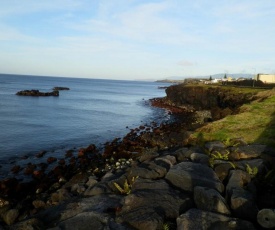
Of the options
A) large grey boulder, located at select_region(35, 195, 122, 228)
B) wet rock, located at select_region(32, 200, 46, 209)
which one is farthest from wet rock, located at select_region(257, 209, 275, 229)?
wet rock, located at select_region(32, 200, 46, 209)

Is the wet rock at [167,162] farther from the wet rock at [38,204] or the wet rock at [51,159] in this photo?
the wet rock at [51,159]

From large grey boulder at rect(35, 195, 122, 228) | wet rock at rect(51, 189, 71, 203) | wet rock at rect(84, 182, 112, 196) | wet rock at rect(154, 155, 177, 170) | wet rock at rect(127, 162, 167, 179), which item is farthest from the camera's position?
wet rock at rect(154, 155, 177, 170)

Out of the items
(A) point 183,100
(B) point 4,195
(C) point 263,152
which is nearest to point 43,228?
(B) point 4,195

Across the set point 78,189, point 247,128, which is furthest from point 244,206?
point 247,128

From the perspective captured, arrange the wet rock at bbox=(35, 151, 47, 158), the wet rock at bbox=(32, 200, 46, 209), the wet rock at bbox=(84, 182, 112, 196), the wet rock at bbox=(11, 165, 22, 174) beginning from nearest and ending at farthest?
the wet rock at bbox=(84, 182, 112, 196)
the wet rock at bbox=(32, 200, 46, 209)
the wet rock at bbox=(11, 165, 22, 174)
the wet rock at bbox=(35, 151, 47, 158)

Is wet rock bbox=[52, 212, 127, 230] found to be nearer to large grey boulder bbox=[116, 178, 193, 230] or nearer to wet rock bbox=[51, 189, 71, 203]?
large grey boulder bbox=[116, 178, 193, 230]

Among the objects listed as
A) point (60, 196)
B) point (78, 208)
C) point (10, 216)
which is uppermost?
point (78, 208)

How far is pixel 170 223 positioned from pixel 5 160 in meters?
18.8

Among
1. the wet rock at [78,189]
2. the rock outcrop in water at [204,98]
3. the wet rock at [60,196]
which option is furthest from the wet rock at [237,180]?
the rock outcrop in water at [204,98]

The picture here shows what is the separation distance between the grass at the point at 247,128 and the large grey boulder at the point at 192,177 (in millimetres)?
6332

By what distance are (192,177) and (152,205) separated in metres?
2.66

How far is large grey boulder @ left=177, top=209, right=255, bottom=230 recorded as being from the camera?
27.7 feet

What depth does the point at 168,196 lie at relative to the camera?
35.5ft

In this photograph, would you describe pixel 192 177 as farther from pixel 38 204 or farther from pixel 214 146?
pixel 38 204
